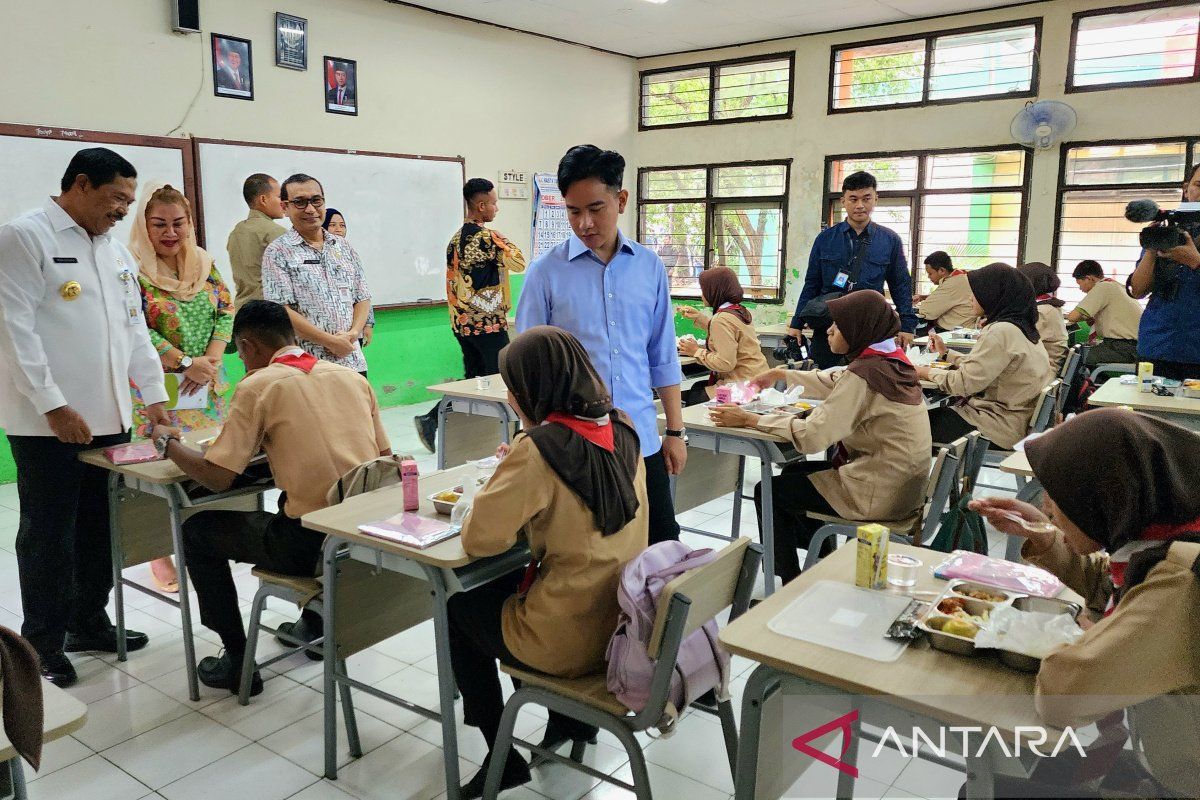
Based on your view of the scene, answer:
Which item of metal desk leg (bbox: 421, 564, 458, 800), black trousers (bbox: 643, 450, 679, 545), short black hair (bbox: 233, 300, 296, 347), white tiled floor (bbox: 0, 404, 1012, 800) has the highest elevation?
short black hair (bbox: 233, 300, 296, 347)

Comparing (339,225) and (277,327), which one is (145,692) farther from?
(339,225)

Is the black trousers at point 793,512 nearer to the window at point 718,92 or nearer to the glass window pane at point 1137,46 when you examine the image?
the glass window pane at point 1137,46

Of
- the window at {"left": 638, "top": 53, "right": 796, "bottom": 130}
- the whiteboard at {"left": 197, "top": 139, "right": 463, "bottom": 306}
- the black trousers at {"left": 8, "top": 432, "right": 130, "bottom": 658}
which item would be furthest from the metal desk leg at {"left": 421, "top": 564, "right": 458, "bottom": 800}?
the window at {"left": 638, "top": 53, "right": 796, "bottom": 130}

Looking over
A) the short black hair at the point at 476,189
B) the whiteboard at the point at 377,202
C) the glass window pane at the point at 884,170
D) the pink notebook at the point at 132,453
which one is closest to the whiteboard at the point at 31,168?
the whiteboard at the point at 377,202

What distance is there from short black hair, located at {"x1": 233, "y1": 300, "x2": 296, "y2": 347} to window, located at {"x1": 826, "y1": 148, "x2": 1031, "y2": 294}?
6586mm

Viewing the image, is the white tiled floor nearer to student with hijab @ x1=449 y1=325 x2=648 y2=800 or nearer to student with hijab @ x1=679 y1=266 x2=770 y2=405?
student with hijab @ x1=449 y1=325 x2=648 y2=800

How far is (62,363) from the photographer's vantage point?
263 cm

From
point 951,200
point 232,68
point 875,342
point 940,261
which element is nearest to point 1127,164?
point 951,200

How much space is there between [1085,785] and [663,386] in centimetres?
155

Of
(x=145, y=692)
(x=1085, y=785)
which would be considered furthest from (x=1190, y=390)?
(x=145, y=692)

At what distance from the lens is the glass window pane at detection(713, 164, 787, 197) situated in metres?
8.90

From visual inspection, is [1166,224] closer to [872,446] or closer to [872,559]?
[872,446]

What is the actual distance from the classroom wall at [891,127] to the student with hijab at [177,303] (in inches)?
258

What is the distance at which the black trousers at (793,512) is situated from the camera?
3203 mm
